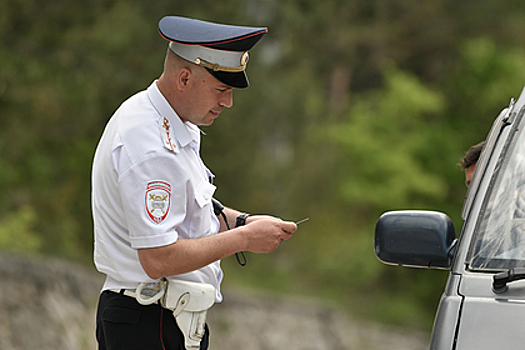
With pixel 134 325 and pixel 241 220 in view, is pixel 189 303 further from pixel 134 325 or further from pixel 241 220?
pixel 241 220

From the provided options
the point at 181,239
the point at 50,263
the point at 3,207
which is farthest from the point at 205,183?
the point at 3,207

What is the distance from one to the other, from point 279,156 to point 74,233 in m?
9.58

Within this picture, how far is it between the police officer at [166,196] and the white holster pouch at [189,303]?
0.02 meters

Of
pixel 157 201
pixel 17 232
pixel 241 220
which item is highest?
pixel 157 201

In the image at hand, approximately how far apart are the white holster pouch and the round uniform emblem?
32cm

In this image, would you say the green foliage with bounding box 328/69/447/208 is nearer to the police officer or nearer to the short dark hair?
the short dark hair

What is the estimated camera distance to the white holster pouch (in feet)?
8.19

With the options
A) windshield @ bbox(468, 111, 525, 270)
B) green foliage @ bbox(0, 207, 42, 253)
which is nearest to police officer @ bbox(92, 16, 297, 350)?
windshield @ bbox(468, 111, 525, 270)

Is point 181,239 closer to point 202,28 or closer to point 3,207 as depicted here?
point 202,28

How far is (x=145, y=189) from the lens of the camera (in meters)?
2.29

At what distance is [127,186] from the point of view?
230cm

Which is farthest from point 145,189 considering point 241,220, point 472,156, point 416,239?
point 472,156

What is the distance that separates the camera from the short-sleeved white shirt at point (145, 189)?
7.55 ft

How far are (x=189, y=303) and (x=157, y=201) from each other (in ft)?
1.47
